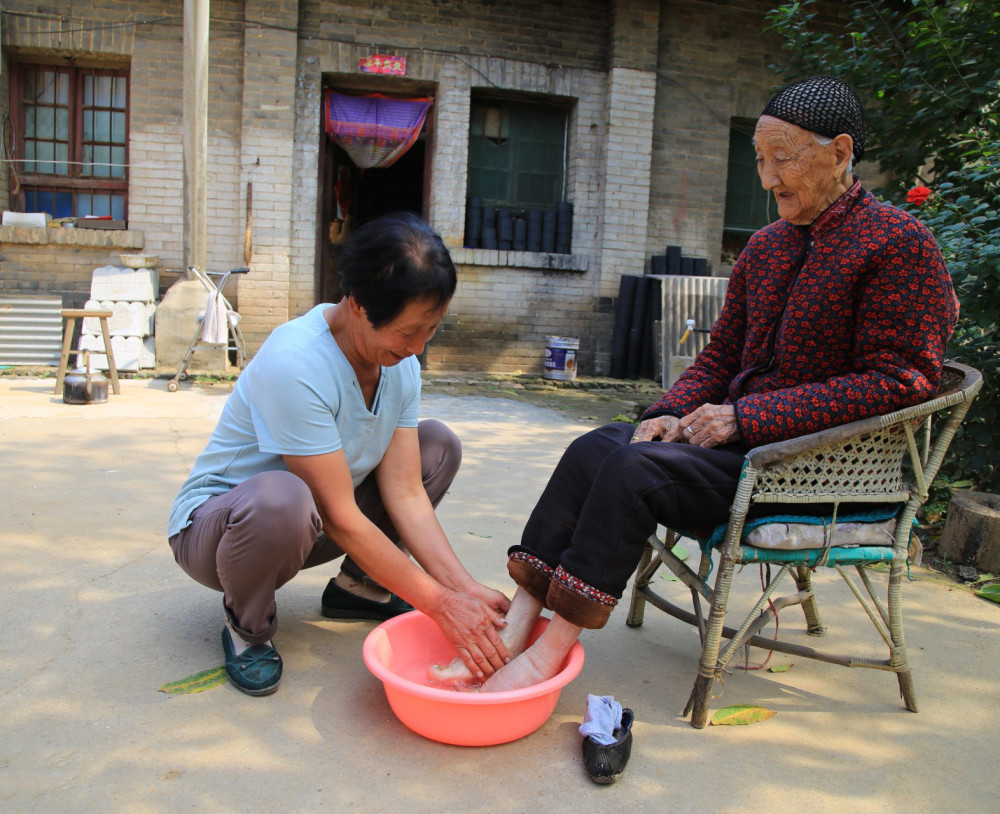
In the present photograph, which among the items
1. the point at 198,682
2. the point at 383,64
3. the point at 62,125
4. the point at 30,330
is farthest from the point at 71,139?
the point at 198,682

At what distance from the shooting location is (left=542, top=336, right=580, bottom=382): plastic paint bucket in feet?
30.9

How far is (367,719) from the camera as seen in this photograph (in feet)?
6.97

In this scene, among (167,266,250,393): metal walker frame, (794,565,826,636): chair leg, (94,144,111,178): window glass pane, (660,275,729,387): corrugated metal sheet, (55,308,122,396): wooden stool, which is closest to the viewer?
(794,565,826,636): chair leg

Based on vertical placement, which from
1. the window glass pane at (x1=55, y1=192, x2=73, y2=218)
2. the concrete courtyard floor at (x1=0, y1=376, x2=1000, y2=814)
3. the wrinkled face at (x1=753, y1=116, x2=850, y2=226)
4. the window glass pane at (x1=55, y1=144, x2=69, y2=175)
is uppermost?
the window glass pane at (x1=55, y1=144, x2=69, y2=175)

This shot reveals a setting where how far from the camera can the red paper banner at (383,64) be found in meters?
8.98

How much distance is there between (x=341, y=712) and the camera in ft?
7.05

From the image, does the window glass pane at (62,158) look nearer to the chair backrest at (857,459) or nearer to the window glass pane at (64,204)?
the window glass pane at (64,204)

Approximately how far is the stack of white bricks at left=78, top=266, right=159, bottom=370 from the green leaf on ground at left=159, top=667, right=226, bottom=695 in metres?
6.50

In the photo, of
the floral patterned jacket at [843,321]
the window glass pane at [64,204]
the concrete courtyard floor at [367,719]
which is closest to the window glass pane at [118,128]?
the window glass pane at [64,204]

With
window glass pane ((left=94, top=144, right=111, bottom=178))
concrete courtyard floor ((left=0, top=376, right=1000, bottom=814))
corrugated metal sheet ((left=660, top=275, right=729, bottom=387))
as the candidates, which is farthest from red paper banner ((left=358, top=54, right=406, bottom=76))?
concrete courtyard floor ((left=0, top=376, right=1000, bottom=814))

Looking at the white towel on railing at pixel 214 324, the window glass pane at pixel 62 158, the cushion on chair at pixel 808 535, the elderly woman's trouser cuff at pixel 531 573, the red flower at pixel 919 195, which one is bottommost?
the elderly woman's trouser cuff at pixel 531 573

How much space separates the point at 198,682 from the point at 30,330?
7557mm

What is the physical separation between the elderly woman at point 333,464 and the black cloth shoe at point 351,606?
347 millimetres

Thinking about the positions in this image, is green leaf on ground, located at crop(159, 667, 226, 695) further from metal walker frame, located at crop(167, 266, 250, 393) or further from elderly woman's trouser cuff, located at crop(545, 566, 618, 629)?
metal walker frame, located at crop(167, 266, 250, 393)
